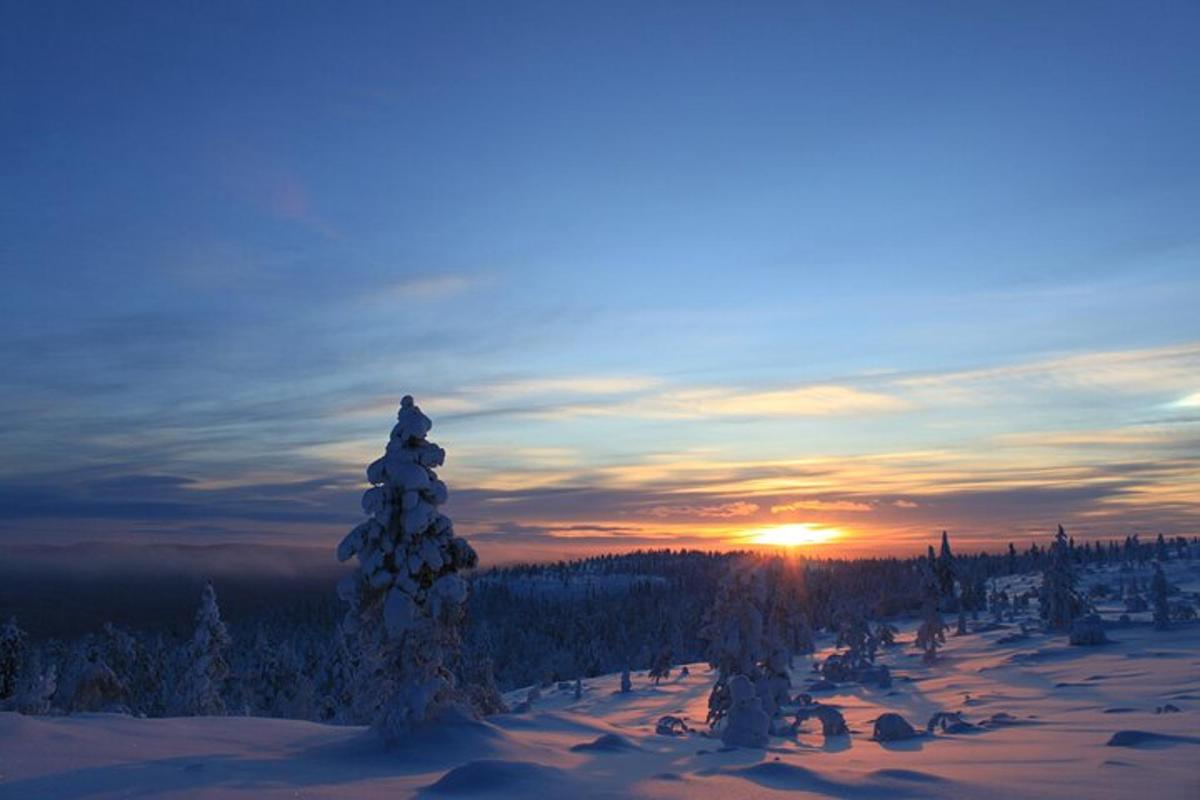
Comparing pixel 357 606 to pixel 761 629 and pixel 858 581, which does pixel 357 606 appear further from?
pixel 858 581

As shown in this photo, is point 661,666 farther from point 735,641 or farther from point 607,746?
point 607,746

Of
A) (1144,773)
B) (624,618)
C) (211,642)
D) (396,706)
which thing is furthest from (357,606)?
(624,618)

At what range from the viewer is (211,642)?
50344 millimetres

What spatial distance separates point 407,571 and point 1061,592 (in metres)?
78.4

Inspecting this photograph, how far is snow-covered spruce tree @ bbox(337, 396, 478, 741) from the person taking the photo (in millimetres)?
19031

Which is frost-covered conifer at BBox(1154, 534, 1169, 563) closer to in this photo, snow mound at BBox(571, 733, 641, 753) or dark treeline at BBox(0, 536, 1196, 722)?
dark treeline at BBox(0, 536, 1196, 722)

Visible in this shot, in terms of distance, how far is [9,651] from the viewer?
4175cm

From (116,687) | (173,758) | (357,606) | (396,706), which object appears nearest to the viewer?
(173,758)

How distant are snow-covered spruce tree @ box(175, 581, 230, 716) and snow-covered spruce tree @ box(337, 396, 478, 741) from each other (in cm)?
3353

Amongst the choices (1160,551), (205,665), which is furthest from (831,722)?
(1160,551)

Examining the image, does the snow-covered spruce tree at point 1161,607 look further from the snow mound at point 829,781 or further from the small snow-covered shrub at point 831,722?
the snow mound at point 829,781

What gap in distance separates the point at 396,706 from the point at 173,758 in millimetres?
4686

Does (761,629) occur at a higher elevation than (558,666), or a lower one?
higher

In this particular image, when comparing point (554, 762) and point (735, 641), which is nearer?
point (554, 762)
